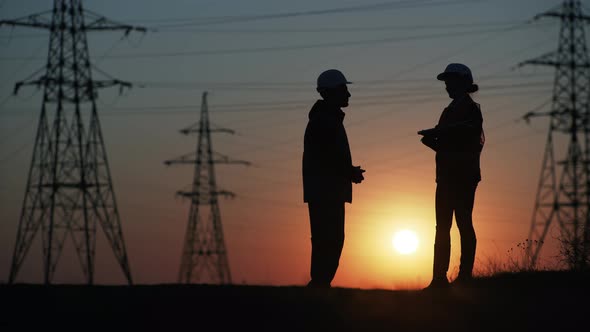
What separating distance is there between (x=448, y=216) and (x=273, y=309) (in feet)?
12.2

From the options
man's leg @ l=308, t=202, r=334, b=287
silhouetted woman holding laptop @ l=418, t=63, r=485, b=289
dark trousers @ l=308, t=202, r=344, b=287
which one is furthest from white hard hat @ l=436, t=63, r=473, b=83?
man's leg @ l=308, t=202, r=334, b=287

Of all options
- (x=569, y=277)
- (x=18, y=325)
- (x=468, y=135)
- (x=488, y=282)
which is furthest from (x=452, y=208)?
(x=18, y=325)

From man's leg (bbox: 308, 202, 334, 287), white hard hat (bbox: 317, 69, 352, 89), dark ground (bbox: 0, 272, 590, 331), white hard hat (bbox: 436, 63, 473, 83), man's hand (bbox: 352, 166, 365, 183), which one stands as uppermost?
white hard hat (bbox: 436, 63, 473, 83)

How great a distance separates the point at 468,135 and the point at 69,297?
16.5ft

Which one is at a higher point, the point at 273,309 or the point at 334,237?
the point at 334,237

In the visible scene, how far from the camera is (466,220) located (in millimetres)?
13633

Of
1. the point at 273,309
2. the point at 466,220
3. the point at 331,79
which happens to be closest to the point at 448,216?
the point at 466,220

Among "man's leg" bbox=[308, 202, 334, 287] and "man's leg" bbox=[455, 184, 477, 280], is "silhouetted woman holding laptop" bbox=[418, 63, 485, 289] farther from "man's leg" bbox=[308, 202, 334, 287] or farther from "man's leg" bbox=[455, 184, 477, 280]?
"man's leg" bbox=[308, 202, 334, 287]

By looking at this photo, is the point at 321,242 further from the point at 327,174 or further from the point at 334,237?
the point at 327,174

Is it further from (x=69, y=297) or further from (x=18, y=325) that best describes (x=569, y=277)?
(x=18, y=325)

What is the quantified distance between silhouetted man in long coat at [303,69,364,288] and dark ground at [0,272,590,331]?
531 mm

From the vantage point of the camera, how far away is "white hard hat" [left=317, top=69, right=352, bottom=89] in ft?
42.4

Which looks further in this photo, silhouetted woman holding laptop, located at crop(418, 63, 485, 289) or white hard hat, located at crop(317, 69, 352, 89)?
silhouetted woman holding laptop, located at crop(418, 63, 485, 289)

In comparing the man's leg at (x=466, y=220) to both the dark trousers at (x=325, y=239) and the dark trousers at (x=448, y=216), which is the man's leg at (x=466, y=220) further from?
the dark trousers at (x=325, y=239)
